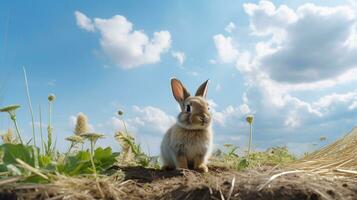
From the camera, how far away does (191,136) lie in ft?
18.7

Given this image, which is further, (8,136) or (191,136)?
(8,136)

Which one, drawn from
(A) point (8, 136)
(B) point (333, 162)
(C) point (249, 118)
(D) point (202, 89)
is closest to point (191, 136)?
(D) point (202, 89)

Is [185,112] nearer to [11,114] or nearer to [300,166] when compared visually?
[300,166]

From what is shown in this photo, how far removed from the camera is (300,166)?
5648 millimetres


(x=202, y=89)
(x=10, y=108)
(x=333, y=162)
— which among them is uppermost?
(x=202, y=89)

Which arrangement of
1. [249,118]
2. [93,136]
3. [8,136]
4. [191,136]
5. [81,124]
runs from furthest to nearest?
[81,124]
[249,118]
[8,136]
[191,136]
[93,136]

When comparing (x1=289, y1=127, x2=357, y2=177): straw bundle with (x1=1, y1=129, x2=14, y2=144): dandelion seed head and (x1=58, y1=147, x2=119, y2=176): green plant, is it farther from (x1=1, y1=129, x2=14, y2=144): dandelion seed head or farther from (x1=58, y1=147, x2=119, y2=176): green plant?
(x1=1, y1=129, x2=14, y2=144): dandelion seed head

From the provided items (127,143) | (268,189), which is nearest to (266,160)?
(127,143)

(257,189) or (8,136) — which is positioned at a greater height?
(8,136)

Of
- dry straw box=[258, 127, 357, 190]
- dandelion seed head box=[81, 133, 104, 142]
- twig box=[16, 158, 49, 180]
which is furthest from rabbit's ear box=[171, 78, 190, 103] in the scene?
twig box=[16, 158, 49, 180]

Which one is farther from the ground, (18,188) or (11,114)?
(11,114)

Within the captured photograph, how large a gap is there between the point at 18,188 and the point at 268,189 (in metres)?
1.94

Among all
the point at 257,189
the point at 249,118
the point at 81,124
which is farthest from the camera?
the point at 81,124

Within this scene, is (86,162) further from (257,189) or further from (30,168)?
(257,189)
